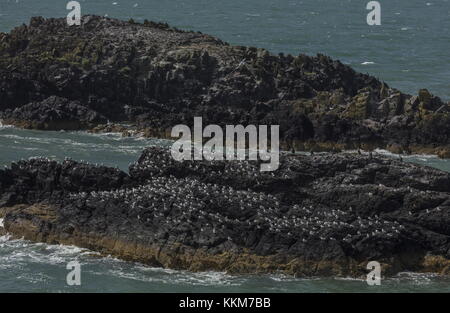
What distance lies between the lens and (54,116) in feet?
397

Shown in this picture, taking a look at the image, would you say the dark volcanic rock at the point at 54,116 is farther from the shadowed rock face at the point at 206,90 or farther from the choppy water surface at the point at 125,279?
the choppy water surface at the point at 125,279

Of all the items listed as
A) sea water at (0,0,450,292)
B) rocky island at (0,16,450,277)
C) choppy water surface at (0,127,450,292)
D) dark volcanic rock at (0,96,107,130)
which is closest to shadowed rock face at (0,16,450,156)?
dark volcanic rock at (0,96,107,130)

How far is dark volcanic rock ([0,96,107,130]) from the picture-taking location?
120375mm

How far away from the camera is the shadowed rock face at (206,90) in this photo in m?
113

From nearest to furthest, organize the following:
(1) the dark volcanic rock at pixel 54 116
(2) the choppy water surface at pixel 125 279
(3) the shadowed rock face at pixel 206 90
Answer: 1. (2) the choppy water surface at pixel 125 279
2. (3) the shadowed rock face at pixel 206 90
3. (1) the dark volcanic rock at pixel 54 116

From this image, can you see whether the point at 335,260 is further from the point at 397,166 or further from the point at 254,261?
the point at 397,166

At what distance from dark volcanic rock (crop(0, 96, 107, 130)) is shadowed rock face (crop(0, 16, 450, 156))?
0.20 meters

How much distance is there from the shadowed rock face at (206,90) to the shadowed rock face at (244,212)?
27.5m

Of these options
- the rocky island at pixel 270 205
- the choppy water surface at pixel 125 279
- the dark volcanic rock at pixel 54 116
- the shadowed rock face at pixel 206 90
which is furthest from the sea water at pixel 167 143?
the shadowed rock face at pixel 206 90

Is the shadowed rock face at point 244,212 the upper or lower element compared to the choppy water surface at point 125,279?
upper

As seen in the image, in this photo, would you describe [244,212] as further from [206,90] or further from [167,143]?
[206,90]

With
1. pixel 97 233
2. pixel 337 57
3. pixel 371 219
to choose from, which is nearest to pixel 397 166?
pixel 371 219

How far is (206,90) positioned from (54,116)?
16824 millimetres

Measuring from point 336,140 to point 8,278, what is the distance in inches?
1798
